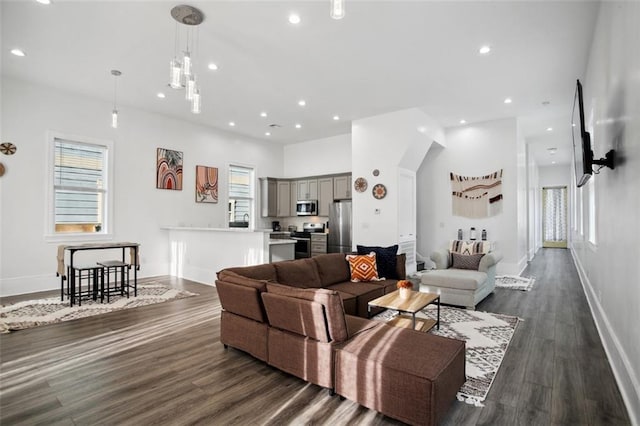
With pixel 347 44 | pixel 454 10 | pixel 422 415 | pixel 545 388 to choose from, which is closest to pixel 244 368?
pixel 422 415

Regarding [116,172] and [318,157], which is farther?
[318,157]

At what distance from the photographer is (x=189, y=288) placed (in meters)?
5.83

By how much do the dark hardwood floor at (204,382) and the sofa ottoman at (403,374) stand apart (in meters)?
0.15

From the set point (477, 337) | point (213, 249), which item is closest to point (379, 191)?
point (213, 249)

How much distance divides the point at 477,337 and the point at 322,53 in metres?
3.84

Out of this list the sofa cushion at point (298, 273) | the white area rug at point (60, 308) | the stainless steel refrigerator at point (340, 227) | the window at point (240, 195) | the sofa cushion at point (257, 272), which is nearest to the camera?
the sofa cushion at point (257, 272)

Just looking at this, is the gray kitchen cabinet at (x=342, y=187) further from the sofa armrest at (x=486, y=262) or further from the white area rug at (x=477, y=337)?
the white area rug at (x=477, y=337)

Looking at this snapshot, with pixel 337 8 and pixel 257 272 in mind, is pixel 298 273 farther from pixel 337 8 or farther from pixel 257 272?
pixel 337 8

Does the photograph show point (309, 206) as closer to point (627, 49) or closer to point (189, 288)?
point (189, 288)

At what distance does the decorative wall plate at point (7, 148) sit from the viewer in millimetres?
5129

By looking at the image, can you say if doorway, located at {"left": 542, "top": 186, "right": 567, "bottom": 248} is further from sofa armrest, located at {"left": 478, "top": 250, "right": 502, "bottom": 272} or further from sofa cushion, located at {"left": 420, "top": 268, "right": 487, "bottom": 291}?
sofa cushion, located at {"left": 420, "top": 268, "right": 487, "bottom": 291}

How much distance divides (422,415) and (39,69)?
6501mm

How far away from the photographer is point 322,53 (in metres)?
4.27

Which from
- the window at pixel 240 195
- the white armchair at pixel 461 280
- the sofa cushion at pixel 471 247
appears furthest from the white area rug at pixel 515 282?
the window at pixel 240 195
